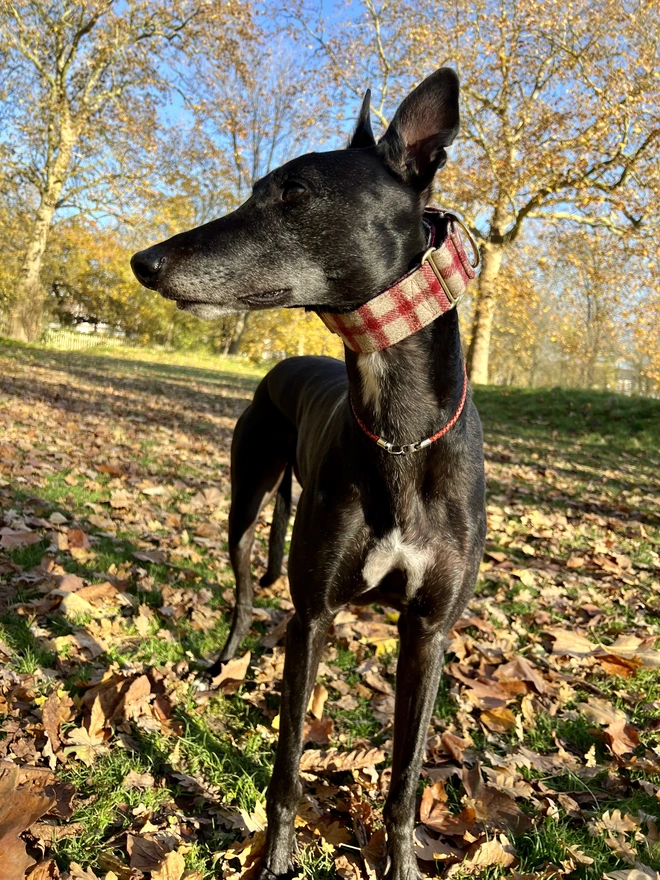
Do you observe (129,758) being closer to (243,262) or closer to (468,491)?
(468,491)

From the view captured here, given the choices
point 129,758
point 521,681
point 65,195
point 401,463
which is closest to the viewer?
point 401,463

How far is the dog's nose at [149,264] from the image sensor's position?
1.89m

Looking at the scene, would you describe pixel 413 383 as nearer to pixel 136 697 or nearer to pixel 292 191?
pixel 292 191

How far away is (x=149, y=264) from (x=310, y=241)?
50 centimetres

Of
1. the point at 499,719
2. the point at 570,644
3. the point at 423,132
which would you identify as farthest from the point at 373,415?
the point at 570,644

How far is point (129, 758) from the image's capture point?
2.56m

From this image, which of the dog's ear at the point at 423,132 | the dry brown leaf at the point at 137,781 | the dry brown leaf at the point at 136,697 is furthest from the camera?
the dry brown leaf at the point at 136,697

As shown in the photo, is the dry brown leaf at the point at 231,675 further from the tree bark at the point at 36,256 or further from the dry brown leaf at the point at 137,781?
the tree bark at the point at 36,256

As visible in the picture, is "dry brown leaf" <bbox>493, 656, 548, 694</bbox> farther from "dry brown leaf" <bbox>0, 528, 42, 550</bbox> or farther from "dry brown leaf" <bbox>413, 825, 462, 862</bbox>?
"dry brown leaf" <bbox>0, 528, 42, 550</bbox>

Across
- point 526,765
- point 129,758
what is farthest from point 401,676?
point 129,758

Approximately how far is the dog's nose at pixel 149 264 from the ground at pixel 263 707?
166 cm

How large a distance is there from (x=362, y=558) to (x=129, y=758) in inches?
53.3

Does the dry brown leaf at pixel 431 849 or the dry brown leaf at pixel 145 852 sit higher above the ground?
the dry brown leaf at pixel 145 852

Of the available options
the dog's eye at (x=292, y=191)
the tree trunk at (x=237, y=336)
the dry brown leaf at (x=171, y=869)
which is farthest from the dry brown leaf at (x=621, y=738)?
the tree trunk at (x=237, y=336)
